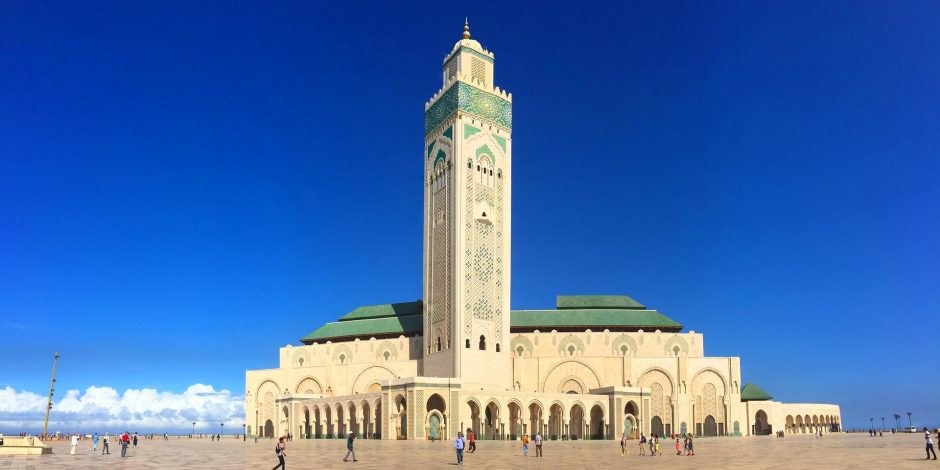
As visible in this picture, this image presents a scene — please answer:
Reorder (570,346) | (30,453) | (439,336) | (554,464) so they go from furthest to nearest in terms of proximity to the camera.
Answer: (570,346), (439,336), (30,453), (554,464)

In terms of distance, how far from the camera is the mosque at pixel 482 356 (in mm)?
59531

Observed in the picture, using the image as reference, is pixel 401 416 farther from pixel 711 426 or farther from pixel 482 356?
pixel 711 426

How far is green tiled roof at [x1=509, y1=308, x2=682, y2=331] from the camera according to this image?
69875mm

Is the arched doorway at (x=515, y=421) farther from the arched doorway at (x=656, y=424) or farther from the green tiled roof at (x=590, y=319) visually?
the arched doorway at (x=656, y=424)

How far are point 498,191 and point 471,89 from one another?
824cm

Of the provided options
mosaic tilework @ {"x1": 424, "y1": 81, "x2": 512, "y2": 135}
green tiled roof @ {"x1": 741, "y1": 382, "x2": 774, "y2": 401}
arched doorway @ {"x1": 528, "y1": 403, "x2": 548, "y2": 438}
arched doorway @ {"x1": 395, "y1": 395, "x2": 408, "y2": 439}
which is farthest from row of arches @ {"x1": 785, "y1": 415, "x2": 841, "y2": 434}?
arched doorway @ {"x1": 395, "y1": 395, "x2": 408, "y2": 439}

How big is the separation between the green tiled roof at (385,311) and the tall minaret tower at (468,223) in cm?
802

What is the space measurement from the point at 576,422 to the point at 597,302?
1367cm

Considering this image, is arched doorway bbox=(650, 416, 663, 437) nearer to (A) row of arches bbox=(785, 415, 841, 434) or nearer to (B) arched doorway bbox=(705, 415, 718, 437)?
(B) arched doorway bbox=(705, 415, 718, 437)

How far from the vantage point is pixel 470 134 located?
64250mm

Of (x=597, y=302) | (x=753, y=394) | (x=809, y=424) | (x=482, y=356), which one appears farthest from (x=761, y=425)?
(x=482, y=356)

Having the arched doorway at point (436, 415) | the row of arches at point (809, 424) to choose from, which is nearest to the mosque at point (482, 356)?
the arched doorway at point (436, 415)

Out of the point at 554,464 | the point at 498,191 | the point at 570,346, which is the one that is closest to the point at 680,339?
the point at 570,346

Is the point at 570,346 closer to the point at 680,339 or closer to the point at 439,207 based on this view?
the point at 680,339
